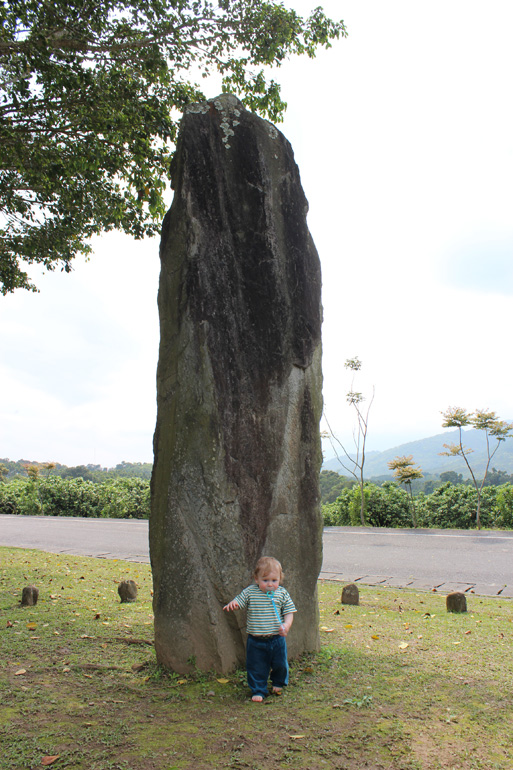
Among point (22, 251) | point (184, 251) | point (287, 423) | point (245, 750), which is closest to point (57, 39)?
point (22, 251)

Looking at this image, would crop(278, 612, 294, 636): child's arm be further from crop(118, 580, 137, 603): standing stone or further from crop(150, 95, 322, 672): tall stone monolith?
crop(118, 580, 137, 603): standing stone

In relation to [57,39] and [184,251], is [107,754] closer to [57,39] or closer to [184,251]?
[184,251]

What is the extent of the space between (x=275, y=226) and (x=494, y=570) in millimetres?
7572

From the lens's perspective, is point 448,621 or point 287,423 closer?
point 287,423

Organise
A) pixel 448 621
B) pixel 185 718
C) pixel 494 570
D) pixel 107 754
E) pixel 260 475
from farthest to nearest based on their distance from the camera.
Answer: pixel 494 570 → pixel 448 621 → pixel 260 475 → pixel 185 718 → pixel 107 754

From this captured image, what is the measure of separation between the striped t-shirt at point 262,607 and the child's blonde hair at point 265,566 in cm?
11

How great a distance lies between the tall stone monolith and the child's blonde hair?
0.56 ft

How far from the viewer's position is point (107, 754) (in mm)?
3006

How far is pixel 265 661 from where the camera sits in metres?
3.92

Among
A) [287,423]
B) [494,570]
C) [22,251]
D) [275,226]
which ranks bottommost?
[494,570]

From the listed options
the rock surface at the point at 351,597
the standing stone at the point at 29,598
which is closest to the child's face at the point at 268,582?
the rock surface at the point at 351,597

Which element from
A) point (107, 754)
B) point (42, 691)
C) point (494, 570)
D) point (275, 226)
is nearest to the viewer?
point (107, 754)

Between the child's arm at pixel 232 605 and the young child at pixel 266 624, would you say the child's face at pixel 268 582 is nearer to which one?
the young child at pixel 266 624

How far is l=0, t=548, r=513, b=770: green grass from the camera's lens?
9.89 ft
